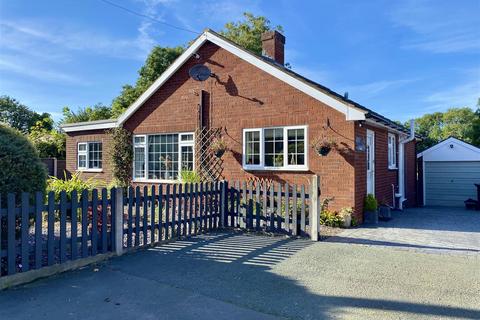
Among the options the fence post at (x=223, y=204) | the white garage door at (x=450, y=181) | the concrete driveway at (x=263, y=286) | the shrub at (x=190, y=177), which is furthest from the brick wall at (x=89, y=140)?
the white garage door at (x=450, y=181)

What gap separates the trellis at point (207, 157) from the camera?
12.7 m

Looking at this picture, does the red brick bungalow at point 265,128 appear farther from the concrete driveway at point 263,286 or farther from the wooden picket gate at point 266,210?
the concrete driveway at point 263,286

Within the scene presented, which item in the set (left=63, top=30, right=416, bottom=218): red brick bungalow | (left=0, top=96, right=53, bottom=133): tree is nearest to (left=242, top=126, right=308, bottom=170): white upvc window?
(left=63, top=30, right=416, bottom=218): red brick bungalow

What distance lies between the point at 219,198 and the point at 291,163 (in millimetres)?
3119

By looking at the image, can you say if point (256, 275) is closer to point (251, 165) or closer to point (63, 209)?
point (63, 209)

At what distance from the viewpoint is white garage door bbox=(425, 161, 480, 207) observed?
602 inches

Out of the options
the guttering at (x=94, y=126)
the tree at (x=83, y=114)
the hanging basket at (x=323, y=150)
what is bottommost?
the hanging basket at (x=323, y=150)

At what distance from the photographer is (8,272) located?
189 inches

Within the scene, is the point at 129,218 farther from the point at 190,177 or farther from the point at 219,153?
the point at 219,153

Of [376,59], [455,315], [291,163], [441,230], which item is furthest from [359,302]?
[376,59]

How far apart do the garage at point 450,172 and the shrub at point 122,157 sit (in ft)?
42.5

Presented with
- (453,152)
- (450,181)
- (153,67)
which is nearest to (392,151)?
(453,152)

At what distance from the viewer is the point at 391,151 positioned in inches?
547

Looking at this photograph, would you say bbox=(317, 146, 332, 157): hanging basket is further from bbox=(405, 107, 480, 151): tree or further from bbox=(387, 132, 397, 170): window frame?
bbox=(405, 107, 480, 151): tree
